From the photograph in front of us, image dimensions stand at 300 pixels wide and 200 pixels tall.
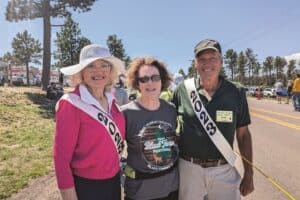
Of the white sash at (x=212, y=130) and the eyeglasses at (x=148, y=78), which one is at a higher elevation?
the eyeglasses at (x=148, y=78)

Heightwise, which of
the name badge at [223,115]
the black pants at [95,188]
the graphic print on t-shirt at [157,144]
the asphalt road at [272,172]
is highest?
the name badge at [223,115]

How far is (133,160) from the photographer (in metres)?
3.44

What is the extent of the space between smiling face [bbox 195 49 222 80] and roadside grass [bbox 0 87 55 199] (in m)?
4.17

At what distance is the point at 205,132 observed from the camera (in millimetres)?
3490

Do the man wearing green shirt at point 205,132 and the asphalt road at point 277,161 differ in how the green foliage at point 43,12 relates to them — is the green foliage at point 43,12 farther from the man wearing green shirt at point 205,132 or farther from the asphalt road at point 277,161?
the man wearing green shirt at point 205,132

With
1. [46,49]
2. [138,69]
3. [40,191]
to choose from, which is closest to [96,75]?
[138,69]

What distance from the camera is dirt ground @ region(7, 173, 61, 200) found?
6.31 metres

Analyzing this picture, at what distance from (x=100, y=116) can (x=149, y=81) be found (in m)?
0.64

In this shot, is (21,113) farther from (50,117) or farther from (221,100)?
(221,100)

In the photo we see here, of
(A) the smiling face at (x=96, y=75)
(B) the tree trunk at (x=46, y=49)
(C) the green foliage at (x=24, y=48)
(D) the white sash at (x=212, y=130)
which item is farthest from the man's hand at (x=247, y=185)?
(C) the green foliage at (x=24, y=48)

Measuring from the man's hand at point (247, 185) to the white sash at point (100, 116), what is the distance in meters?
1.25

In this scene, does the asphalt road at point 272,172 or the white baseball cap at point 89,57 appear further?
the asphalt road at point 272,172

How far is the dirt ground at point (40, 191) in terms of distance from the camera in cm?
631

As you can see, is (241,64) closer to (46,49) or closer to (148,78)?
(46,49)
